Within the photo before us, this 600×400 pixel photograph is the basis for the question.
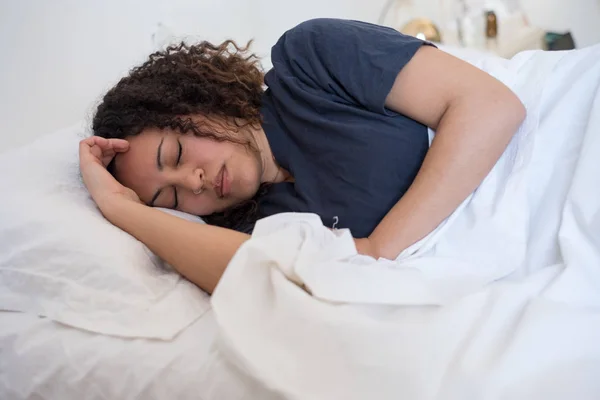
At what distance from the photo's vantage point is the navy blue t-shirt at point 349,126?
86 centimetres

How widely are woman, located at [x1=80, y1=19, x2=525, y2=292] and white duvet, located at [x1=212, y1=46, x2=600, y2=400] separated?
4.2 inches

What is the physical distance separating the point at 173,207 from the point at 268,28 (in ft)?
4.66

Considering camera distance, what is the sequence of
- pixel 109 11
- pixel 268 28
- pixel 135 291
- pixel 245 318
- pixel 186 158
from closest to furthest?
pixel 245 318 → pixel 135 291 → pixel 186 158 → pixel 109 11 → pixel 268 28

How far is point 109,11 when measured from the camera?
1495 millimetres

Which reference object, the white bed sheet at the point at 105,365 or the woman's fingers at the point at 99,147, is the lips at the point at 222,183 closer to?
the woman's fingers at the point at 99,147

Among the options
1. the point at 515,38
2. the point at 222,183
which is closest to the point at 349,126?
the point at 222,183

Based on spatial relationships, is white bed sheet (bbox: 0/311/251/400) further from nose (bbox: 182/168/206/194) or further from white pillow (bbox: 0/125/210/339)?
nose (bbox: 182/168/206/194)

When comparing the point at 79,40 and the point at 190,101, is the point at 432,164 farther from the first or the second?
the point at 79,40

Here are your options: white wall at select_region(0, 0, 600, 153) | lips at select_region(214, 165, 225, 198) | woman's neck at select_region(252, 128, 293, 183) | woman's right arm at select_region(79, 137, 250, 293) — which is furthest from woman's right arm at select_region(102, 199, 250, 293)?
white wall at select_region(0, 0, 600, 153)

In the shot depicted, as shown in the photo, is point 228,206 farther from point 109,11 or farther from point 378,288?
point 109,11

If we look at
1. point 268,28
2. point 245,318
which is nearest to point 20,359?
point 245,318

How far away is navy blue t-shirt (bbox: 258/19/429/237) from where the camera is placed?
2.83 feet

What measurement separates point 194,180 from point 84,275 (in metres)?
0.26

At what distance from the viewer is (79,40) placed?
4.59 ft
